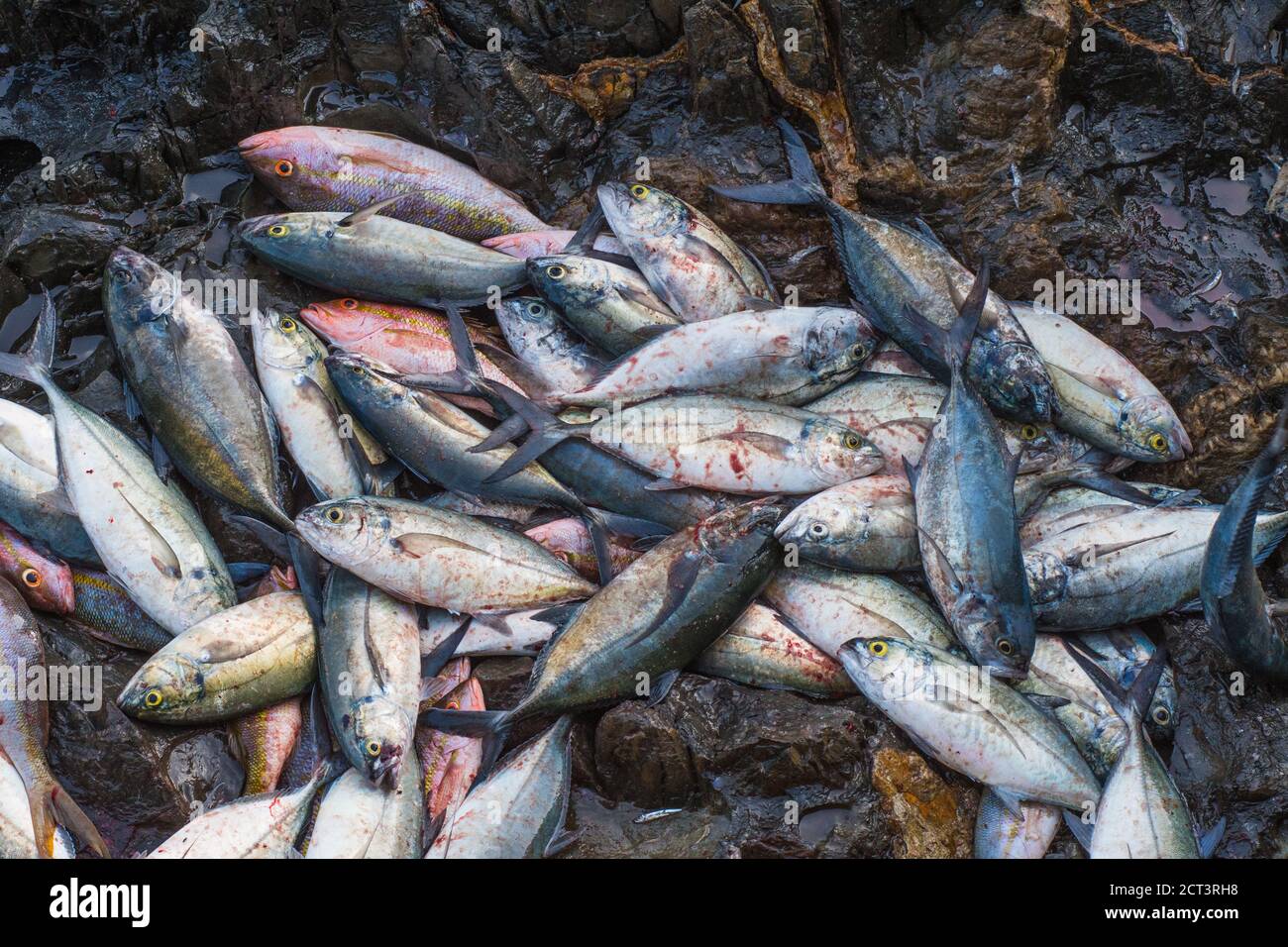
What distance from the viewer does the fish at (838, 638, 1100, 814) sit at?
4.36m

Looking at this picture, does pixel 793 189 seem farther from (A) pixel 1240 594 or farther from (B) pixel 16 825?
(B) pixel 16 825

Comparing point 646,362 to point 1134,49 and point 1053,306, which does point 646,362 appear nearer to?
point 1053,306

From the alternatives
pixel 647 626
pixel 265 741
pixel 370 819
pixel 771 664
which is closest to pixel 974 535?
pixel 771 664

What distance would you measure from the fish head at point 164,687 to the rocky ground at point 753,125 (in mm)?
388

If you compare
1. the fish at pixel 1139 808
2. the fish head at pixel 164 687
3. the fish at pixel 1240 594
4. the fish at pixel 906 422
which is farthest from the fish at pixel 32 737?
the fish at pixel 1240 594

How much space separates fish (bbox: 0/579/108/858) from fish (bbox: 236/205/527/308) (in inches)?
73.5

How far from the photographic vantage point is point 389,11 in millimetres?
5551

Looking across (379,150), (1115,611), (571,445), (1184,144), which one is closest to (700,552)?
(571,445)

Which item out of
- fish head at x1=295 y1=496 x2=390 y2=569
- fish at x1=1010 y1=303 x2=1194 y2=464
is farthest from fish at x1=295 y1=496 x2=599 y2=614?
fish at x1=1010 y1=303 x2=1194 y2=464

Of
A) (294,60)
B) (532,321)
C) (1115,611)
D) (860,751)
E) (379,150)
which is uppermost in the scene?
(294,60)

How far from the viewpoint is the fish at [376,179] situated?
533 centimetres

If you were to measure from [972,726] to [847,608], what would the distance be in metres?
0.65

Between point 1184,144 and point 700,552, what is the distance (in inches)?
121

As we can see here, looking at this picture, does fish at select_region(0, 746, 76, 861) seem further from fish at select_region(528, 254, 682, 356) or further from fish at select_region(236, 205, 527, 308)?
fish at select_region(528, 254, 682, 356)
